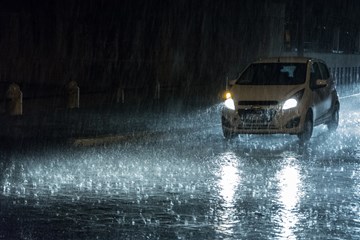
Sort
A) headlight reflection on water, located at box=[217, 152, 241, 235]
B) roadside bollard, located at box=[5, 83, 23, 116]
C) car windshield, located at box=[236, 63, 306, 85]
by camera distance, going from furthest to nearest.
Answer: roadside bollard, located at box=[5, 83, 23, 116]
car windshield, located at box=[236, 63, 306, 85]
headlight reflection on water, located at box=[217, 152, 241, 235]

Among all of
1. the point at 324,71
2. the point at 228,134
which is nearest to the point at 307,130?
the point at 228,134

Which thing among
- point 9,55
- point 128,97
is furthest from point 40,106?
point 9,55

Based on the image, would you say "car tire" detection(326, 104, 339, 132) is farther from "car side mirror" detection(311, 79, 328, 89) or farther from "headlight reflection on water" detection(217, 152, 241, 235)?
Result: "headlight reflection on water" detection(217, 152, 241, 235)

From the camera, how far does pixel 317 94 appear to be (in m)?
17.2

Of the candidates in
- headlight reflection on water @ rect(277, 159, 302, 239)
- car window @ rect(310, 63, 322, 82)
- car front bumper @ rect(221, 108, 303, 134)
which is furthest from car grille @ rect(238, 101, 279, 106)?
headlight reflection on water @ rect(277, 159, 302, 239)

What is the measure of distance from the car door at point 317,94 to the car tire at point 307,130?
1.11ft

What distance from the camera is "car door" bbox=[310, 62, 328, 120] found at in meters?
17.0

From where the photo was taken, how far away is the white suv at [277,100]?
16.1 meters

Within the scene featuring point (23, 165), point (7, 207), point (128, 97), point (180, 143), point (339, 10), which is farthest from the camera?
point (339, 10)

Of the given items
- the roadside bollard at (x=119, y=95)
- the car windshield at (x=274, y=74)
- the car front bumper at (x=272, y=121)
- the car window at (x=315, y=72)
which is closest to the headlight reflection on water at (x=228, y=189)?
the car front bumper at (x=272, y=121)

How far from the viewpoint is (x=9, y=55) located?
40.0m

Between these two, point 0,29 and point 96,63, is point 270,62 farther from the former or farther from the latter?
point 0,29

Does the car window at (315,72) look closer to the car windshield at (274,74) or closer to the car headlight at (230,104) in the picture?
the car windshield at (274,74)

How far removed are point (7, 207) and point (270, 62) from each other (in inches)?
378
